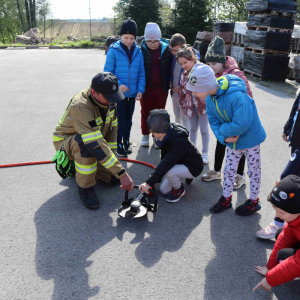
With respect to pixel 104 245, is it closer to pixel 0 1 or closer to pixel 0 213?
pixel 0 213

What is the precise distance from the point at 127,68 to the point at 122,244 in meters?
2.57

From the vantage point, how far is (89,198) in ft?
10.8

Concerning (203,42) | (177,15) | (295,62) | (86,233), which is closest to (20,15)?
(177,15)

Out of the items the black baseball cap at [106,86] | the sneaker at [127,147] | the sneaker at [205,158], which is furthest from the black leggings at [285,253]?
the sneaker at [127,147]

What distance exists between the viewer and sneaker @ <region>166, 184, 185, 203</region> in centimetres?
342

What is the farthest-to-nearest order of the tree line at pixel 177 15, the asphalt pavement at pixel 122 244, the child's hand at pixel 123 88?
the tree line at pixel 177 15 → the child's hand at pixel 123 88 → the asphalt pavement at pixel 122 244

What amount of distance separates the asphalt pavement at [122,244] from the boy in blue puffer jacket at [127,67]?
0.80 m

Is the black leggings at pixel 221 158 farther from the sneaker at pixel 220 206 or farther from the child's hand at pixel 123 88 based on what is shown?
the child's hand at pixel 123 88

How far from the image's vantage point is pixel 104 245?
8.85 feet

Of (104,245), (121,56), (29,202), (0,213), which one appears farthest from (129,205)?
(121,56)

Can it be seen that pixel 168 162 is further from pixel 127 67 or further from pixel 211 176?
pixel 127 67

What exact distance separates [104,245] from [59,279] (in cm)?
51

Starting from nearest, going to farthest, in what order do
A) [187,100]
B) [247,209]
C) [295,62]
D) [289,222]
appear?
1. [289,222]
2. [247,209]
3. [187,100]
4. [295,62]

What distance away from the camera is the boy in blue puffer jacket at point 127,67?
4.17 metres
